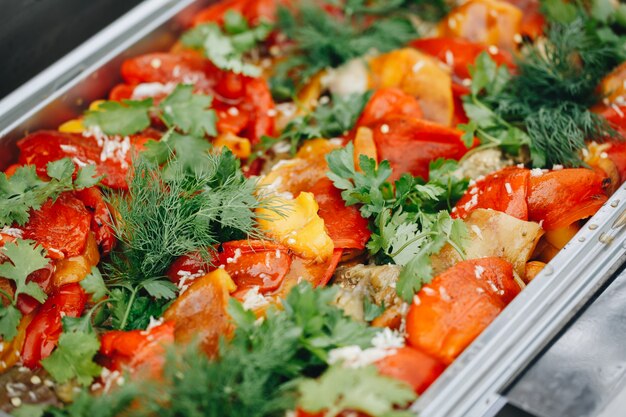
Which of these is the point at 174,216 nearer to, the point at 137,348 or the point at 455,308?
the point at 137,348

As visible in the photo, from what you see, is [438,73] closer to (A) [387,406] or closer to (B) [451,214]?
(B) [451,214]

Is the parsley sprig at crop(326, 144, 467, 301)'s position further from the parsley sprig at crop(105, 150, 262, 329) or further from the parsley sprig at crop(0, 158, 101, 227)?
the parsley sprig at crop(0, 158, 101, 227)

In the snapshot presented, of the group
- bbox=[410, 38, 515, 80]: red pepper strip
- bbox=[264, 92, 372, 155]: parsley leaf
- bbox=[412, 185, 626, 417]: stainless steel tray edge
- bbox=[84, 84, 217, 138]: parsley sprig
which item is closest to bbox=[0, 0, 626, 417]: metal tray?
bbox=[412, 185, 626, 417]: stainless steel tray edge

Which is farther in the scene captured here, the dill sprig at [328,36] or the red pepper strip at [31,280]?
the dill sprig at [328,36]

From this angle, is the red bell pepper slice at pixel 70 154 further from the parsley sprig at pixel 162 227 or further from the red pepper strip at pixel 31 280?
the red pepper strip at pixel 31 280

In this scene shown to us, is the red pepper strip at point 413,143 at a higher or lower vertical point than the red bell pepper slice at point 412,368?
higher

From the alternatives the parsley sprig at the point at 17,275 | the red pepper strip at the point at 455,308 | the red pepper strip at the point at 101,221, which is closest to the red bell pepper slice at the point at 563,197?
the red pepper strip at the point at 455,308
